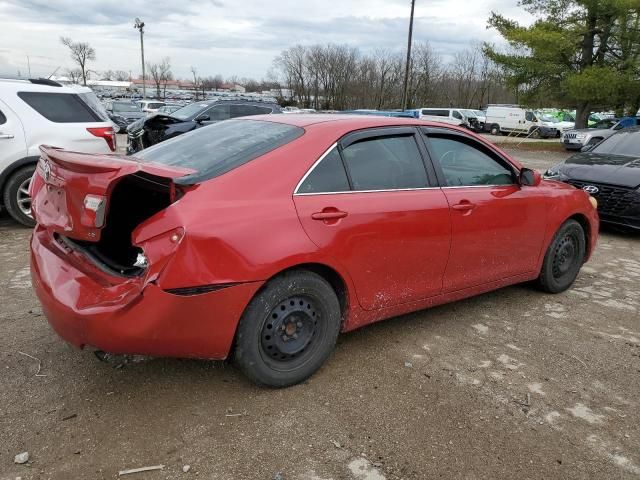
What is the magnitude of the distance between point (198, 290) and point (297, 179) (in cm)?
85

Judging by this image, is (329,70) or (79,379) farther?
(329,70)

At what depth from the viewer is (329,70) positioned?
56.9 m

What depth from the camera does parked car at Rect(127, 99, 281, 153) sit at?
36.1 feet

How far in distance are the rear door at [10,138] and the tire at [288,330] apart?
198 inches

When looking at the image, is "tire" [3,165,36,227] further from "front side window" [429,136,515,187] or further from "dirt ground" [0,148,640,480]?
"front side window" [429,136,515,187]

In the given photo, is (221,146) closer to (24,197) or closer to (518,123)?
(24,197)

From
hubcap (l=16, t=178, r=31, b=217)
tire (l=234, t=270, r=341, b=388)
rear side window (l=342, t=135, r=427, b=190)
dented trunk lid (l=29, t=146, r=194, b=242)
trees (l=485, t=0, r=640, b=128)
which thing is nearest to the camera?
dented trunk lid (l=29, t=146, r=194, b=242)

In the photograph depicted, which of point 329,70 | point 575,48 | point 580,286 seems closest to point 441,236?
point 580,286

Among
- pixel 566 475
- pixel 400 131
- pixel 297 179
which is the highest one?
pixel 400 131

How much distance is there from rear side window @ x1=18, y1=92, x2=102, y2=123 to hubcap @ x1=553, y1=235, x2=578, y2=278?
229 inches

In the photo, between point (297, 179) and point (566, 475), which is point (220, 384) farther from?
point (566, 475)

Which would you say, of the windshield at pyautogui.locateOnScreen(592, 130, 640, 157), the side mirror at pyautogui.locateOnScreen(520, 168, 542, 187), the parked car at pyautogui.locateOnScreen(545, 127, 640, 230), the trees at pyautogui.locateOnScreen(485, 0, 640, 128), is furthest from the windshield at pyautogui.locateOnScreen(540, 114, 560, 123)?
the side mirror at pyautogui.locateOnScreen(520, 168, 542, 187)

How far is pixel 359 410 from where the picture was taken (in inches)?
113

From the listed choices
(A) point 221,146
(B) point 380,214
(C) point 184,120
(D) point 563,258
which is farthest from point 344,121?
(C) point 184,120
